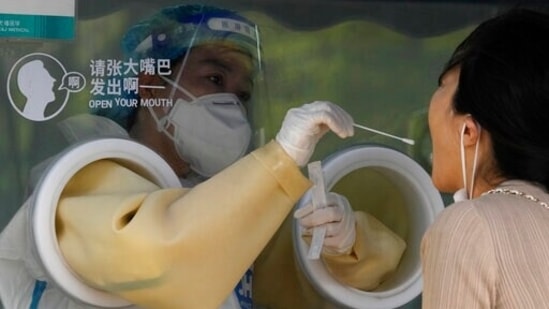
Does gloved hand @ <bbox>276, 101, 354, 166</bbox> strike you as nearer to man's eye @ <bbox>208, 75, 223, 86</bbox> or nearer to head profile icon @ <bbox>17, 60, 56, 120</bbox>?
man's eye @ <bbox>208, 75, 223, 86</bbox>

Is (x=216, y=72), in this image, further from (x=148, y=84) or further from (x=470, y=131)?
(x=470, y=131)

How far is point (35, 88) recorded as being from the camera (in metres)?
1.59

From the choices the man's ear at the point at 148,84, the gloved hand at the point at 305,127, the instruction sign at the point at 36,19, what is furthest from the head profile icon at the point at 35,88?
the gloved hand at the point at 305,127

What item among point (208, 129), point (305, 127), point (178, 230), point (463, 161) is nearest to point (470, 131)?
point (463, 161)

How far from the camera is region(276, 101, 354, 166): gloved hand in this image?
4.81 ft

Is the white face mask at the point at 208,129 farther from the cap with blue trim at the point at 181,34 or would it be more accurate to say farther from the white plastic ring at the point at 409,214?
the white plastic ring at the point at 409,214

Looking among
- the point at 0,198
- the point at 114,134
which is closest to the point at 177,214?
the point at 114,134

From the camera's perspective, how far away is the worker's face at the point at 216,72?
65.8 inches

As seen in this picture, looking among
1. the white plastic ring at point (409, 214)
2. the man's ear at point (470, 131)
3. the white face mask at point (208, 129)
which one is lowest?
the white plastic ring at point (409, 214)

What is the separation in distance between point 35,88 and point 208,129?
30cm

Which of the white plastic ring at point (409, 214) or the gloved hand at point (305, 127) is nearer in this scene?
the gloved hand at point (305, 127)

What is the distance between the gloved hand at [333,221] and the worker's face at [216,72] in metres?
0.23

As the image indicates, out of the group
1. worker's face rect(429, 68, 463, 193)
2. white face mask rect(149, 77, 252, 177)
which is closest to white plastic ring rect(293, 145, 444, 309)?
white face mask rect(149, 77, 252, 177)

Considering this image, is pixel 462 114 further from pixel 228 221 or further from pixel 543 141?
pixel 228 221
